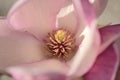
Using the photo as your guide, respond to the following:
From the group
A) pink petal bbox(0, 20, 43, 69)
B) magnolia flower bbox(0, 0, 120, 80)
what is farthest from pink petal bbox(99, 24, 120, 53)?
Answer: pink petal bbox(0, 20, 43, 69)

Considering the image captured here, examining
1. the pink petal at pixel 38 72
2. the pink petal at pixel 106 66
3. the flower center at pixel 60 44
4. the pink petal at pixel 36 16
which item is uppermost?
the pink petal at pixel 36 16

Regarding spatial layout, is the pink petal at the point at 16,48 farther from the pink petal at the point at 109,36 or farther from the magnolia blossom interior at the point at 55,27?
the pink petal at the point at 109,36

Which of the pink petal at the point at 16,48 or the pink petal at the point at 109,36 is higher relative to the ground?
the pink petal at the point at 16,48

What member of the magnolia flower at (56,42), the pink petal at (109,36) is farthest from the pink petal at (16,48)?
the pink petal at (109,36)

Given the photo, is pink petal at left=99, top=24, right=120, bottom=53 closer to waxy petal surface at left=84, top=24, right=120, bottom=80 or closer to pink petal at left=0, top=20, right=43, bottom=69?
waxy petal surface at left=84, top=24, right=120, bottom=80

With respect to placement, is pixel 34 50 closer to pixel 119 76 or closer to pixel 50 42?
pixel 50 42

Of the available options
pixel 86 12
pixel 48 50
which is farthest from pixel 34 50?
pixel 86 12

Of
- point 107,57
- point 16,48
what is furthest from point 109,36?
point 16,48
